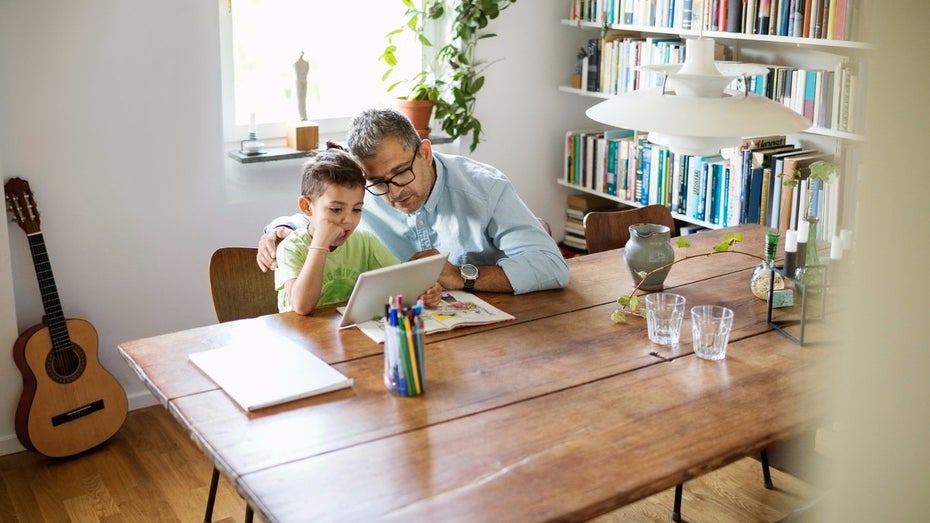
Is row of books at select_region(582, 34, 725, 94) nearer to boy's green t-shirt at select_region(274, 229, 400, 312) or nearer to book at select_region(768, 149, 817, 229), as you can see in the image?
book at select_region(768, 149, 817, 229)

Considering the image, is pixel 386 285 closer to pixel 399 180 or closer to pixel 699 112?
pixel 399 180

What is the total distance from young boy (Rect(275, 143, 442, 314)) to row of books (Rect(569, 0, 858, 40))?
61.0 inches

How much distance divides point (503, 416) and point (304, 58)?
250 centimetres

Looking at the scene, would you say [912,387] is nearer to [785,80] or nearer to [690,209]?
[785,80]

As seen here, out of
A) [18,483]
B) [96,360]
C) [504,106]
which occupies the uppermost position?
[504,106]

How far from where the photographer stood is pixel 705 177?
12.4ft

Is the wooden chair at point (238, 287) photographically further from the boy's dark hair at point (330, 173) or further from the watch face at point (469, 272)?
the watch face at point (469, 272)

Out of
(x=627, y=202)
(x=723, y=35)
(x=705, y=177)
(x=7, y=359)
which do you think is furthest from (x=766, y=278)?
(x=7, y=359)

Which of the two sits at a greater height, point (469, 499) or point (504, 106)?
point (504, 106)

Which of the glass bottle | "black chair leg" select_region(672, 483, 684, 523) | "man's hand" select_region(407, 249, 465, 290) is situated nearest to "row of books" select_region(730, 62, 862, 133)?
the glass bottle

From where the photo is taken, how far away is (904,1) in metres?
0.27

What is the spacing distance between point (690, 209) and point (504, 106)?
94 cm

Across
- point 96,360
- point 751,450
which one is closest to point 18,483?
point 96,360

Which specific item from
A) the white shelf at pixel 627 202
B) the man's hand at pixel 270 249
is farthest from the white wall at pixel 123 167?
the white shelf at pixel 627 202
